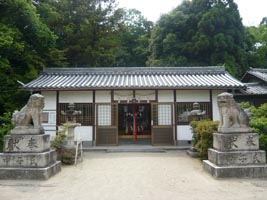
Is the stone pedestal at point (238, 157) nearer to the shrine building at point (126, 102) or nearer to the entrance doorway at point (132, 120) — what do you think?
the shrine building at point (126, 102)

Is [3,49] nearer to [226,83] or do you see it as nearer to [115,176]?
→ [115,176]

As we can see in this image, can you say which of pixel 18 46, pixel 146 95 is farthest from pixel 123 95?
pixel 18 46

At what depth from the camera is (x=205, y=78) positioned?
16.9 meters

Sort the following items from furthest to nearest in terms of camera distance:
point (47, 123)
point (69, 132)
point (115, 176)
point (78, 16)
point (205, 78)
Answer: point (78, 16) → point (205, 78) → point (47, 123) → point (69, 132) → point (115, 176)

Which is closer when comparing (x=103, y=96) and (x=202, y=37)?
(x=103, y=96)

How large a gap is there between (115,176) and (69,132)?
4218 mm

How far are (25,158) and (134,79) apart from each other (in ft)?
32.8

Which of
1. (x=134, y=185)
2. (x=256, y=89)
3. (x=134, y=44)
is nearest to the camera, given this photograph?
(x=134, y=185)

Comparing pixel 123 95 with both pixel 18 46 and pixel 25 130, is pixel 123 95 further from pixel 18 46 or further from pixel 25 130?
pixel 25 130

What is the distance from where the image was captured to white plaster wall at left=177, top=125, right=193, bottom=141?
1540 centimetres

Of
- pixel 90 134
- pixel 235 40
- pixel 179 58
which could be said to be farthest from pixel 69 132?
pixel 235 40

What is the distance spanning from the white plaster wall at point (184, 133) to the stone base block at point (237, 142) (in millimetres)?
7347

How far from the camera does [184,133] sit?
50.6 ft

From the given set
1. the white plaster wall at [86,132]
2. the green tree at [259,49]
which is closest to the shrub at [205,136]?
the white plaster wall at [86,132]
